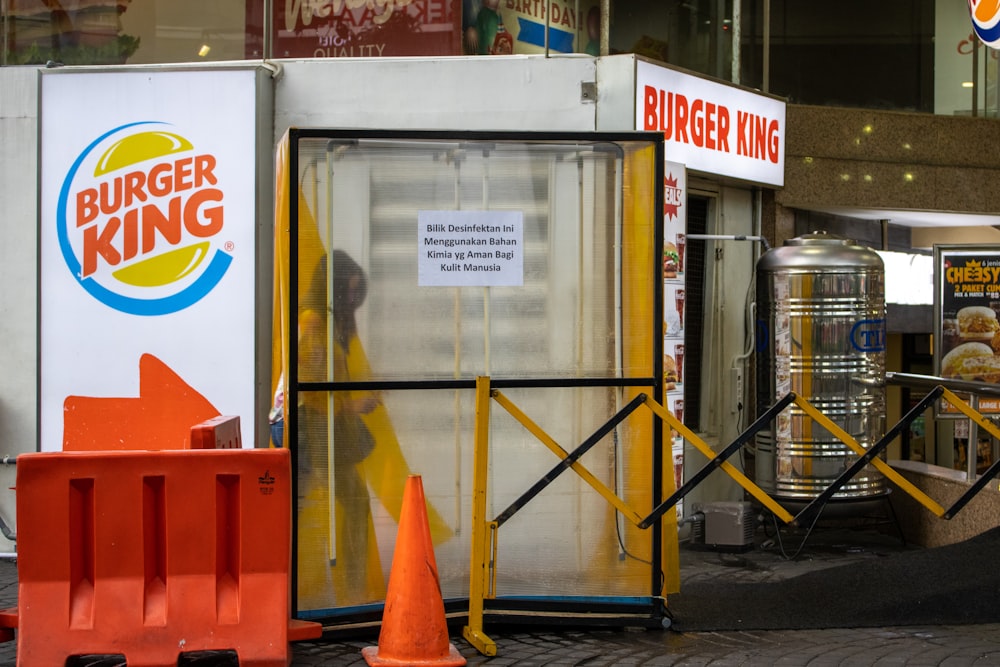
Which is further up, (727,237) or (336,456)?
(727,237)

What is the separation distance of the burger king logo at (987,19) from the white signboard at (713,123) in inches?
76.0

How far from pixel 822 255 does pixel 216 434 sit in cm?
518

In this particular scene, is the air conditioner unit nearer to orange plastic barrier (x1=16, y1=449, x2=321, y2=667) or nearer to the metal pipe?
the metal pipe

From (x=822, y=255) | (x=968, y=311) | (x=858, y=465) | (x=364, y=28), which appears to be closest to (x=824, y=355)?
(x=822, y=255)

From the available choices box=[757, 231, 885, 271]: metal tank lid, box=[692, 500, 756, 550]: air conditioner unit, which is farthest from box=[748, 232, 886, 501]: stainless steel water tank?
box=[692, 500, 756, 550]: air conditioner unit

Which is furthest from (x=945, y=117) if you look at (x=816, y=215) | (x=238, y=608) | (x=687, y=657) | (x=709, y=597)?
(x=238, y=608)

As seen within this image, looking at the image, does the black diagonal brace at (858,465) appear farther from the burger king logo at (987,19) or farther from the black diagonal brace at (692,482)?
the burger king logo at (987,19)

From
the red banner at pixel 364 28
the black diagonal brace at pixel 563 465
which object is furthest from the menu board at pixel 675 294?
the black diagonal brace at pixel 563 465

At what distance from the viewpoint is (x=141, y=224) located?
28.1ft

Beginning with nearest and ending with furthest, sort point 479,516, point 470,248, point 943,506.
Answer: point 479,516 → point 470,248 → point 943,506

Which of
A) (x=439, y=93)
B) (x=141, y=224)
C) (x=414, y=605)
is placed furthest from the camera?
(x=439, y=93)

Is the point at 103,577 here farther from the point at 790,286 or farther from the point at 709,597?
the point at 790,286

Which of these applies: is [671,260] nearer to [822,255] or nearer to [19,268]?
[822,255]

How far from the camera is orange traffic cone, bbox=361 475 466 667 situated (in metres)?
5.63
